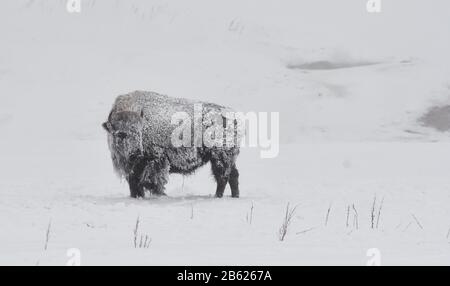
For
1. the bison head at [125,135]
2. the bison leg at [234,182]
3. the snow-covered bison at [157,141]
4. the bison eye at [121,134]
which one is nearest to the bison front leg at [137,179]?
the snow-covered bison at [157,141]

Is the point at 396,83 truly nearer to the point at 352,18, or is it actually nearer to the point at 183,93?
the point at 183,93

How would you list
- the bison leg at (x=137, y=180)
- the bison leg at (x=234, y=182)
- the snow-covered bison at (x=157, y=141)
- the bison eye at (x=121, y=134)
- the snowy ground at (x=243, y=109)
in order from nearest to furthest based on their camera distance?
the snowy ground at (x=243, y=109) → the bison eye at (x=121, y=134) → the snow-covered bison at (x=157, y=141) → the bison leg at (x=137, y=180) → the bison leg at (x=234, y=182)

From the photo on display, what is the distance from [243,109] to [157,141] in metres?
12.4

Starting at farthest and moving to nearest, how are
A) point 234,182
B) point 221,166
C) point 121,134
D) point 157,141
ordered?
1. point 234,182
2. point 221,166
3. point 157,141
4. point 121,134

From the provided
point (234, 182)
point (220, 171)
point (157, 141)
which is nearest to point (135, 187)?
point (157, 141)

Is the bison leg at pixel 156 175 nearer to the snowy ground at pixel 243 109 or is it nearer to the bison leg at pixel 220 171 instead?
the snowy ground at pixel 243 109

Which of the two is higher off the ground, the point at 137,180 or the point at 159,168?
the point at 159,168

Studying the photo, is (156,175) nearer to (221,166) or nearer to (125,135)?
(125,135)

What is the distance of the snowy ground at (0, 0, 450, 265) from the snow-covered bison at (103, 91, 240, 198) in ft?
1.41

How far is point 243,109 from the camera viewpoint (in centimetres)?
2248

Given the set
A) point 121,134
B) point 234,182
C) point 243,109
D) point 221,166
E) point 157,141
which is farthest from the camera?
point 243,109

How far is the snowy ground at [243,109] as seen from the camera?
6625 millimetres

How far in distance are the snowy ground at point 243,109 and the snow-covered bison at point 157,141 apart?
43cm
